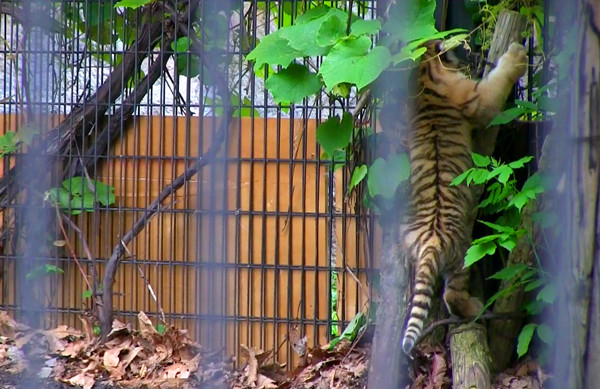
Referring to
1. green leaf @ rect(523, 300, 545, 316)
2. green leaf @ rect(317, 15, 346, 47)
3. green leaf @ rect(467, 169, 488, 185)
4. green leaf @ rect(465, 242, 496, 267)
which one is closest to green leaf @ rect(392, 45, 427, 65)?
green leaf @ rect(317, 15, 346, 47)

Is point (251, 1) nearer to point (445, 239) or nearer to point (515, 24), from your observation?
point (515, 24)

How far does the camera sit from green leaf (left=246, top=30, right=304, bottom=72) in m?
3.37

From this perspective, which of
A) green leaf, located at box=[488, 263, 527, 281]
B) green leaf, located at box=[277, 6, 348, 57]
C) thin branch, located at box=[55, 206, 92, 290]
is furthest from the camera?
thin branch, located at box=[55, 206, 92, 290]

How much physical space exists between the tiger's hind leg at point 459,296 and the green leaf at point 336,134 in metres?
0.73

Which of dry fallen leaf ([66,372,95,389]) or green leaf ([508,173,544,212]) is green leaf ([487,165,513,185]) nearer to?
green leaf ([508,173,544,212])

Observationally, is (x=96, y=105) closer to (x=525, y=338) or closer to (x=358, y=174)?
(x=358, y=174)

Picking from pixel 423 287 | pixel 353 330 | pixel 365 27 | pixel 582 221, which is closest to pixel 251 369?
pixel 353 330

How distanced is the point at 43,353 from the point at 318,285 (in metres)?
1.42

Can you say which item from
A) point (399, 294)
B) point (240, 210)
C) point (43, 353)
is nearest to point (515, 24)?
point (399, 294)

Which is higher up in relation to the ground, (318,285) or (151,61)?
(151,61)

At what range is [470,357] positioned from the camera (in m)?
3.23

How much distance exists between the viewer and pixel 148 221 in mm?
4691

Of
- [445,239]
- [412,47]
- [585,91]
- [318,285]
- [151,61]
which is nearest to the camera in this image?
[585,91]

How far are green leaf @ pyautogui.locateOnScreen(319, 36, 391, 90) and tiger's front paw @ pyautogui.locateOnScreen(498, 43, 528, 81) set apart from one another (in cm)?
64
